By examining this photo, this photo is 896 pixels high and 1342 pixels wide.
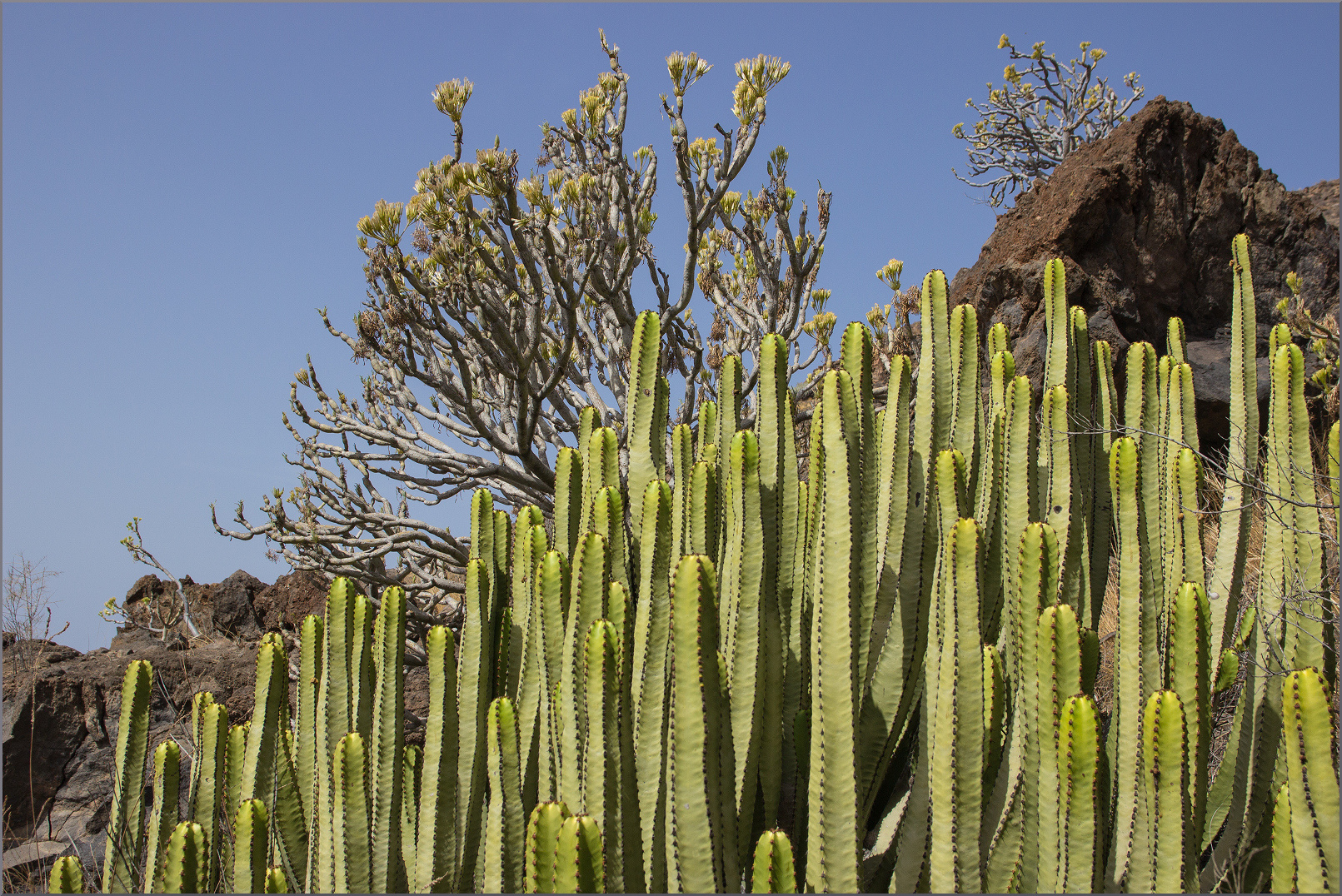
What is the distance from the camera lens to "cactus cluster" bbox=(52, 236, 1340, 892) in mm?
1777

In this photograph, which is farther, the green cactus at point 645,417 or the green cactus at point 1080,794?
the green cactus at point 645,417

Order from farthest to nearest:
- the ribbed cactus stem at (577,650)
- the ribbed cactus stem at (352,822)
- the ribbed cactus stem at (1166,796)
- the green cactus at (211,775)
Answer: the green cactus at (211,775), the ribbed cactus stem at (352,822), the ribbed cactus stem at (577,650), the ribbed cactus stem at (1166,796)

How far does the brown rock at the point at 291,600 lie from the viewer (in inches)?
277

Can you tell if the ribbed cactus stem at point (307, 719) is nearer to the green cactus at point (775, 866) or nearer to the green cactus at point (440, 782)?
the green cactus at point (440, 782)

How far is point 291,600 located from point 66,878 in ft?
18.1

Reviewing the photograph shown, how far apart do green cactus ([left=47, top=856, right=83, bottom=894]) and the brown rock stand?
15.1 ft

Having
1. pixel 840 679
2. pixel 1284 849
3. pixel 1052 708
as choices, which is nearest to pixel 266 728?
pixel 840 679

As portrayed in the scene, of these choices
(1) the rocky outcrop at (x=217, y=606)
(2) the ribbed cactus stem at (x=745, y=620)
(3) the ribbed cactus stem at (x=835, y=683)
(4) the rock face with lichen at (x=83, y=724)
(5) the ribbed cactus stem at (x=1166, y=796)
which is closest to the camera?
(5) the ribbed cactus stem at (x=1166, y=796)

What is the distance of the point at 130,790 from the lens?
8.73 ft

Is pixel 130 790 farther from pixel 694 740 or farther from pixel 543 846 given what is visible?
pixel 694 740

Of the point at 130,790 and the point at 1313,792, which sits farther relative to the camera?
the point at 130,790

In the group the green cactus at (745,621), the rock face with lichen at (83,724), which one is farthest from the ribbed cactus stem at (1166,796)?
the rock face with lichen at (83,724)

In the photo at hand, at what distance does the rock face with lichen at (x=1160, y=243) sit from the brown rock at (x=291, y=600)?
18.9ft

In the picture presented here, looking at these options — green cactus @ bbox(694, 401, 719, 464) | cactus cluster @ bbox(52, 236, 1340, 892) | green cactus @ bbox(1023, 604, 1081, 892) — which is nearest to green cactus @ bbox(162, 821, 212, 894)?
cactus cluster @ bbox(52, 236, 1340, 892)
